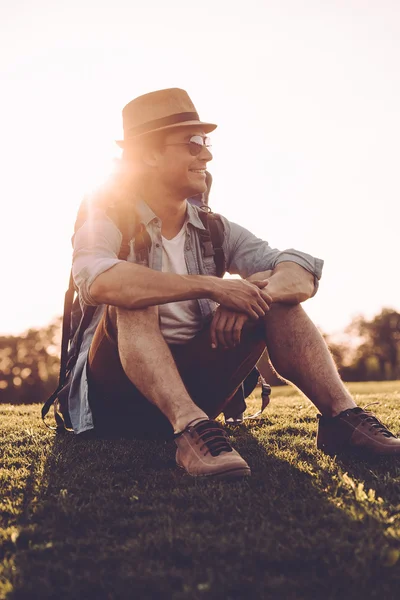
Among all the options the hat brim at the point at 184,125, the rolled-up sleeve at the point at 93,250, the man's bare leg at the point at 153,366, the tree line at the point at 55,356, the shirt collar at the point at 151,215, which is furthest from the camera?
the tree line at the point at 55,356

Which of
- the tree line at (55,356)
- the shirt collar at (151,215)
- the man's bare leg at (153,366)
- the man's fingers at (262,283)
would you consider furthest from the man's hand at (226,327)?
the tree line at (55,356)

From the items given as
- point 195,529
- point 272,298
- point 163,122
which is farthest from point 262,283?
point 195,529

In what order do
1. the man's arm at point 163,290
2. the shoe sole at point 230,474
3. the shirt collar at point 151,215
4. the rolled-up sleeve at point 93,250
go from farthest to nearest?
1. the shirt collar at point 151,215
2. the rolled-up sleeve at point 93,250
3. the man's arm at point 163,290
4. the shoe sole at point 230,474

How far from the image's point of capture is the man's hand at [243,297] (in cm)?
392

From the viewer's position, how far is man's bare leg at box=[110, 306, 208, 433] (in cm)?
364

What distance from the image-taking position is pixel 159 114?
15.6ft

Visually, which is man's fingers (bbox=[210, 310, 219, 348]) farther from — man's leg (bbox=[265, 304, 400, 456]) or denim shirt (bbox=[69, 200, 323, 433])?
denim shirt (bbox=[69, 200, 323, 433])

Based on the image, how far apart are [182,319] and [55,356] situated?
218ft

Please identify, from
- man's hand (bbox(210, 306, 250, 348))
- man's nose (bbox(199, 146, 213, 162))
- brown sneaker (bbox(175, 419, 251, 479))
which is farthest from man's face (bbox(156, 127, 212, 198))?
brown sneaker (bbox(175, 419, 251, 479))

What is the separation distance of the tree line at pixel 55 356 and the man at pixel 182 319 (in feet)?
144

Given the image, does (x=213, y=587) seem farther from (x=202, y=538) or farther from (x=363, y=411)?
(x=363, y=411)

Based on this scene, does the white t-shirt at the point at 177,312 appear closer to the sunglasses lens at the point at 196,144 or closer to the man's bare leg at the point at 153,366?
the man's bare leg at the point at 153,366

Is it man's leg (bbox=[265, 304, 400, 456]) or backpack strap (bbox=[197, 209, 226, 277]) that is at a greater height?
backpack strap (bbox=[197, 209, 226, 277])

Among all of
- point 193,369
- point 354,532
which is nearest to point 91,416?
point 193,369
